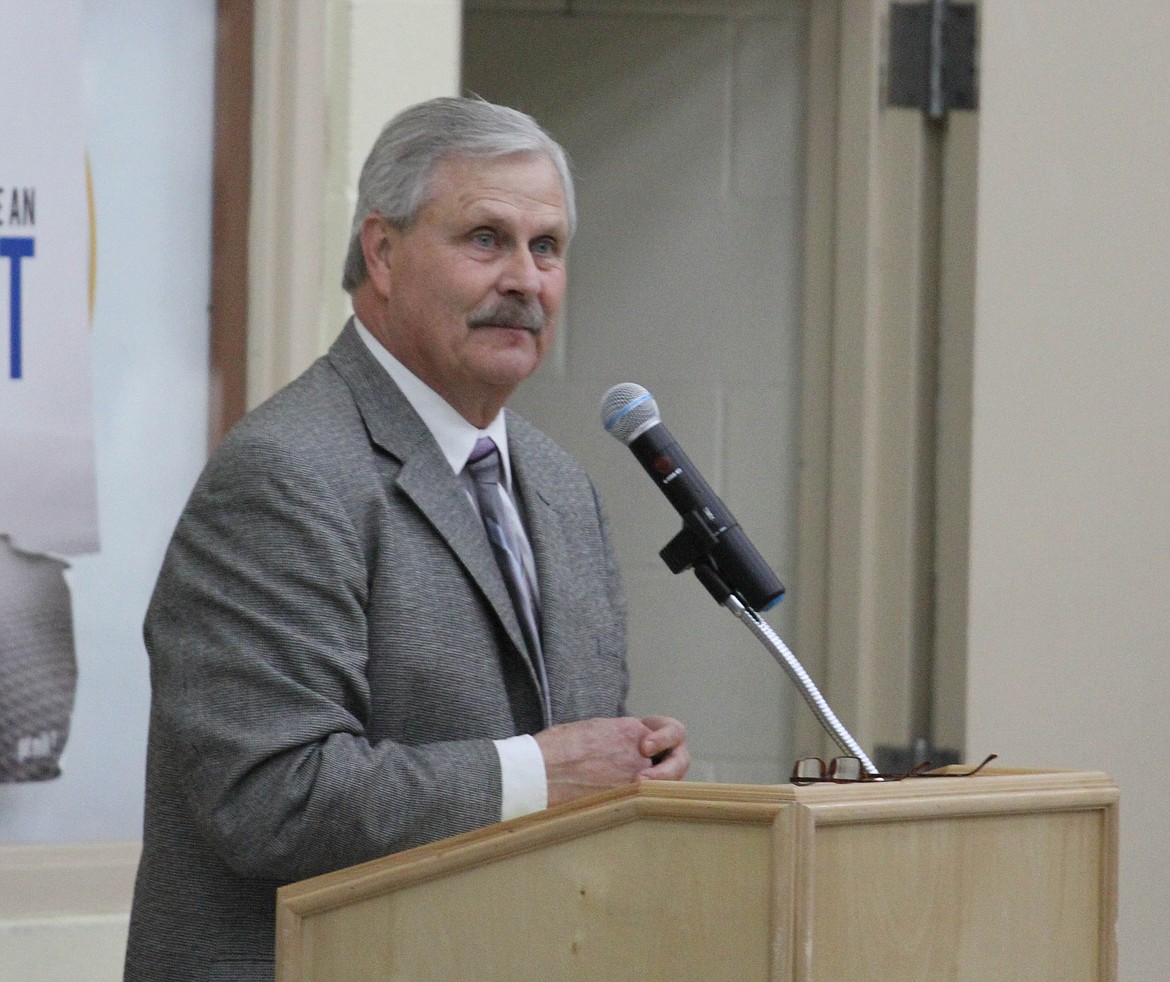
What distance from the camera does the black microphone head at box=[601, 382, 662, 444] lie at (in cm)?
189

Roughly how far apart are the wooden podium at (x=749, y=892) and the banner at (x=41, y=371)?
4.97 feet

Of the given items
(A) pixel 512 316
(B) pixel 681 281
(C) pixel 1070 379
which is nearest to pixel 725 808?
(A) pixel 512 316

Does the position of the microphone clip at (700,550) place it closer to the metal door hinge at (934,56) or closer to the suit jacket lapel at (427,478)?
the suit jacket lapel at (427,478)

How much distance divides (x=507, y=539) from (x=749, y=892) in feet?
2.71

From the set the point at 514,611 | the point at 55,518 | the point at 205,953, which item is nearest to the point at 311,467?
the point at 514,611

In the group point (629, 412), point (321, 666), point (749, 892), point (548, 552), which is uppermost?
point (629, 412)

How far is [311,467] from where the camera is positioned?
197 centimetres

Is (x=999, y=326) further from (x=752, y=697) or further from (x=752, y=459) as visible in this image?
(x=752, y=697)

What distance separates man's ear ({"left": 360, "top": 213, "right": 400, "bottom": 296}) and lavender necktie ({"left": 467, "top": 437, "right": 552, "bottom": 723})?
8.4 inches

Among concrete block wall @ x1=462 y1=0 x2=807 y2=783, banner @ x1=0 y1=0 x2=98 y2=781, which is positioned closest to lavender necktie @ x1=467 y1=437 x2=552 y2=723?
banner @ x1=0 y1=0 x2=98 y2=781

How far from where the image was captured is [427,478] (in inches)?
81.6

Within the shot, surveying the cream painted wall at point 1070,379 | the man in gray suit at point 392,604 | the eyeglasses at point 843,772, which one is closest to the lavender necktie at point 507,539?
the man in gray suit at point 392,604

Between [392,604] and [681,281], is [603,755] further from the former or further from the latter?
[681,281]

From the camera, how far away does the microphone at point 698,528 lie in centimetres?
182
